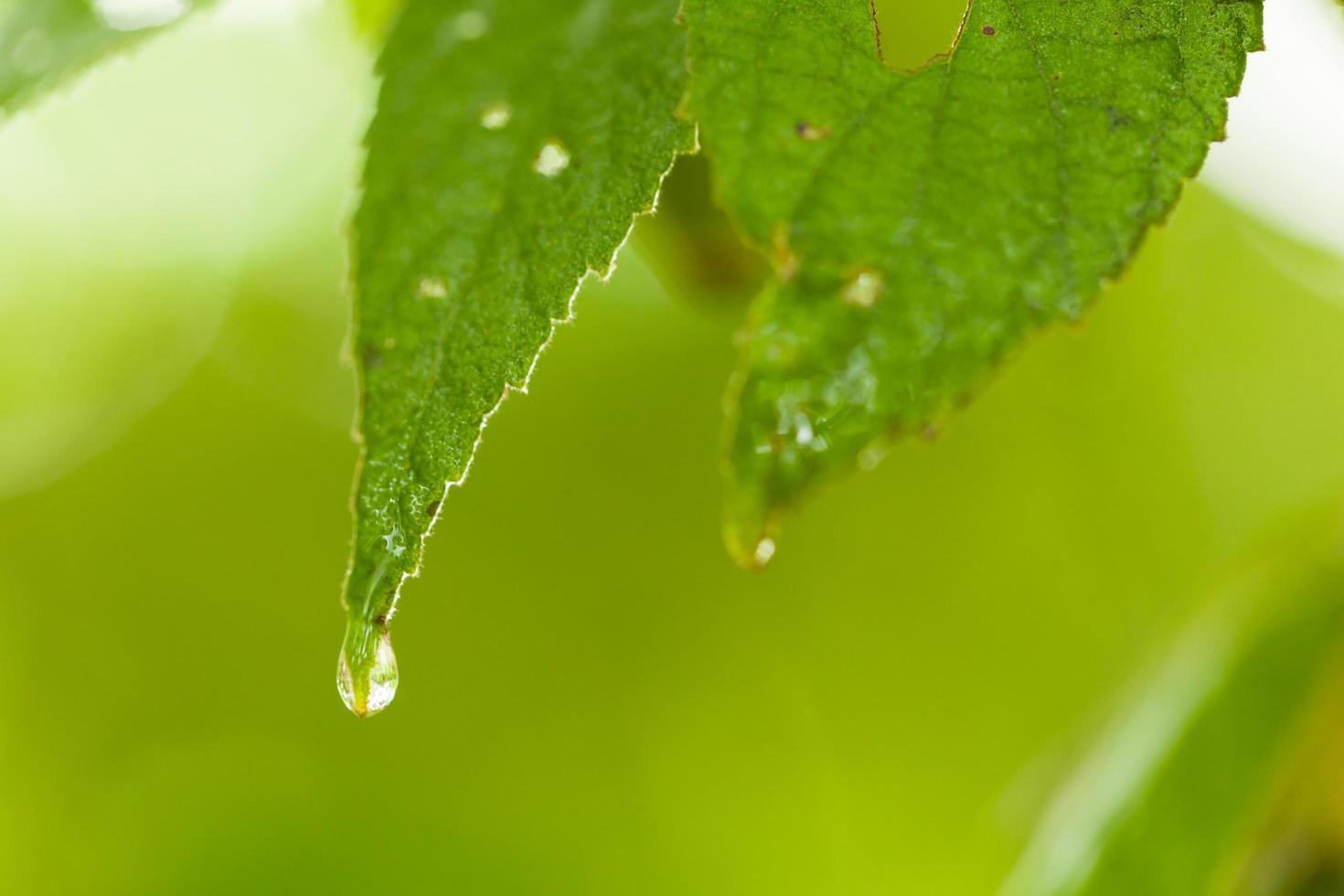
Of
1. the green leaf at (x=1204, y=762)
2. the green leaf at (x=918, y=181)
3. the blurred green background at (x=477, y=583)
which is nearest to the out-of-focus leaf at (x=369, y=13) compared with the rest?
the green leaf at (x=918, y=181)

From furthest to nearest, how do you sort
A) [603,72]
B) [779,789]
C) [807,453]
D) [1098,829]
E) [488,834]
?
[488,834], [779,789], [1098,829], [603,72], [807,453]

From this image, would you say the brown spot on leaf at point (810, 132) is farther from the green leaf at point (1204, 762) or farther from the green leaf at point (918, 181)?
the green leaf at point (1204, 762)

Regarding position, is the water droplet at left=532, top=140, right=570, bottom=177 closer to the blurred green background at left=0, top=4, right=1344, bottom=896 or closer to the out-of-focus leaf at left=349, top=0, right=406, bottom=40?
the out-of-focus leaf at left=349, top=0, right=406, bottom=40

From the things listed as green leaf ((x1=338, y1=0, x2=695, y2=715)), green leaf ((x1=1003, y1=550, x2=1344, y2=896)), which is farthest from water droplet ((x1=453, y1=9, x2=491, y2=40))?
green leaf ((x1=1003, y1=550, x2=1344, y2=896))

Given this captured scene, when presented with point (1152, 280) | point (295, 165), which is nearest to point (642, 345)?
point (295, 165)

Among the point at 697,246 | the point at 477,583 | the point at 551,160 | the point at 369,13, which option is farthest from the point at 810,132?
the point at 477,583

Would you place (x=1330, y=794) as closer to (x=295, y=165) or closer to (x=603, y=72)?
(x=603, y=72)

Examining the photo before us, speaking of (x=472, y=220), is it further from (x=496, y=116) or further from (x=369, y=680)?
(x=369, y=680)

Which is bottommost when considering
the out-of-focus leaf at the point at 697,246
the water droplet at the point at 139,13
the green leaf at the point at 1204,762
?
the green leaf at the point at 1204,762
